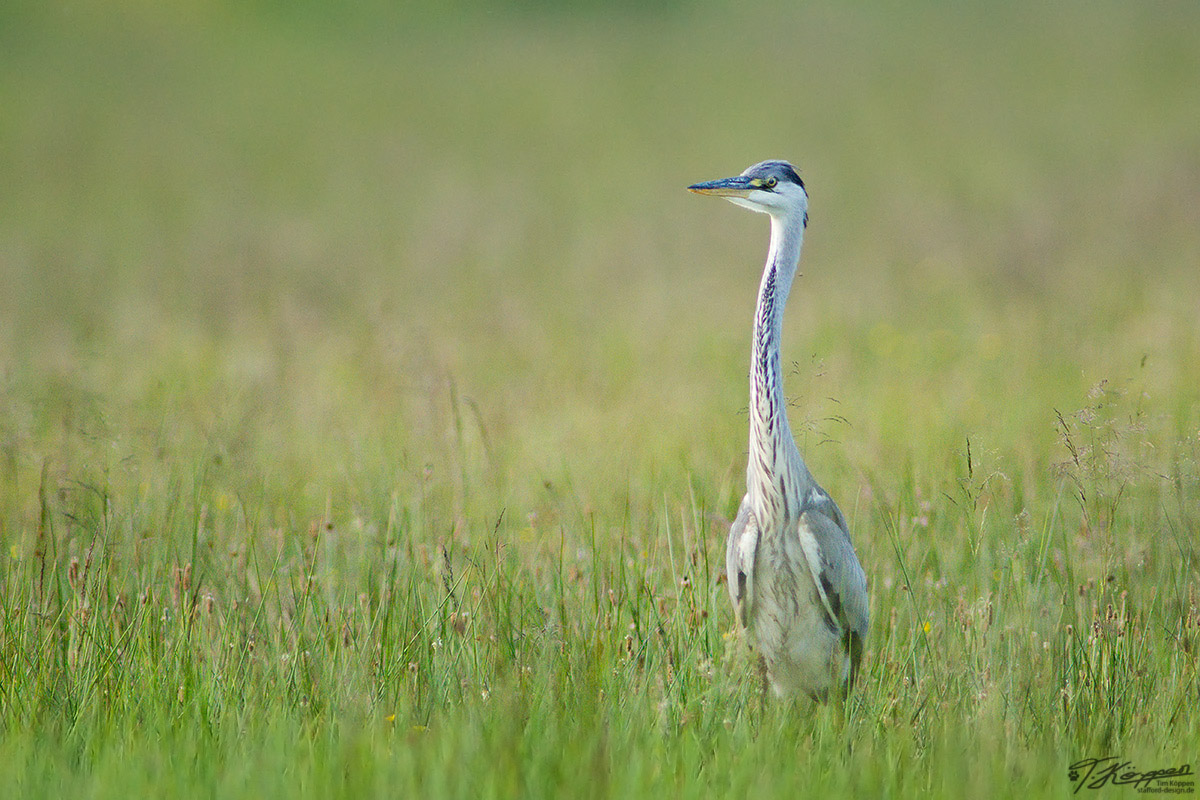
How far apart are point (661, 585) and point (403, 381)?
12.3 ft

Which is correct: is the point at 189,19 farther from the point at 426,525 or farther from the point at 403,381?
the point at 426,525

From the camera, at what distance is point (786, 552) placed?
11.9 ft

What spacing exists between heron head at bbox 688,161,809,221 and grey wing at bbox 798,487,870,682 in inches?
39.0

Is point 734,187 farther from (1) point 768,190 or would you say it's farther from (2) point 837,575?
(2) point 837,575

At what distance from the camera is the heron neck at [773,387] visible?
3.48 m

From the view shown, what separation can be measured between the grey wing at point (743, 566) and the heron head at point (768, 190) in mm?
1015

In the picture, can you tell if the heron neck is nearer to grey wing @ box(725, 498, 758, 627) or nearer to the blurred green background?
grey wing @ box(725, 498, 758, 627)

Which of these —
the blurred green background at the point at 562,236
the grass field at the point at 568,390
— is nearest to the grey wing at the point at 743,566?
the grass field at the point at 568,390

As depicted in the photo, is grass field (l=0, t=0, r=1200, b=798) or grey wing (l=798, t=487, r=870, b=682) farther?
grey wing (l=798, t=487, r=870, b=682)

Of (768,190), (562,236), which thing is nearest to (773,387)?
(768,190)

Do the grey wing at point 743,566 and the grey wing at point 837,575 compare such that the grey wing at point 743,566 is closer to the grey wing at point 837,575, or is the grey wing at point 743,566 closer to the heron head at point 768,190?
the grey wing at point 837,575

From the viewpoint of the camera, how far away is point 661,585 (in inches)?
160

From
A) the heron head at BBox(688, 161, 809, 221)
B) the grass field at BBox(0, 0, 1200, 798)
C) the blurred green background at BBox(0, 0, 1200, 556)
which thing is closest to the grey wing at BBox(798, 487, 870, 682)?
the grass field at BBox(0, 0, 1200, 798)

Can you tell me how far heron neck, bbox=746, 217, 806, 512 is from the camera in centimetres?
348
